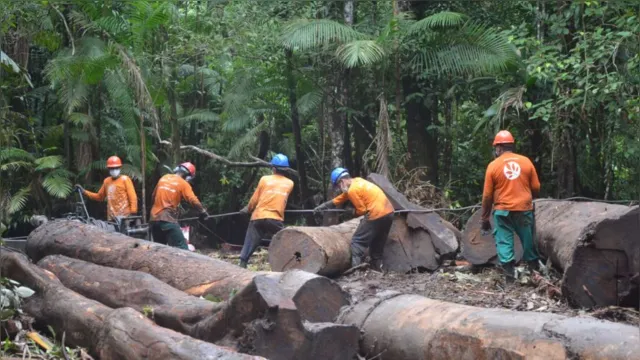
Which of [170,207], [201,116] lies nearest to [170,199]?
[170,207]

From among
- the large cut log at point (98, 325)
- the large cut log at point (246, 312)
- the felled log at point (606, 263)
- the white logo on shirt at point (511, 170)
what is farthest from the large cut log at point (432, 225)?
the large cut log at point (98, 325)

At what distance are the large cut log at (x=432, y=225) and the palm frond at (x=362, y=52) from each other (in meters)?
2.96

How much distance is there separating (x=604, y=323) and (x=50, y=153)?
1579cm

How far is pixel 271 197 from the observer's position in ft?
39.6

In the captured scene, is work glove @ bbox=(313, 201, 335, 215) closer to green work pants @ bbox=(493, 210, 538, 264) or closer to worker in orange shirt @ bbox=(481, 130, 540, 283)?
worker in orange shirt @ bbox=(481, 130, 540, 283)

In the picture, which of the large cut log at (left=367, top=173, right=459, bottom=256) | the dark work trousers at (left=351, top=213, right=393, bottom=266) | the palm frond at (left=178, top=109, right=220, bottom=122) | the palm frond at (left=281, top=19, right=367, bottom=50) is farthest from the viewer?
the palm frond at (left=178, top=109, right=220, bottom=122)

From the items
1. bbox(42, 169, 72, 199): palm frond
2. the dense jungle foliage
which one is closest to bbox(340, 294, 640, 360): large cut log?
the dense jungle foliage

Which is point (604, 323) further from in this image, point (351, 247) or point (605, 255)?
point (351, 247)

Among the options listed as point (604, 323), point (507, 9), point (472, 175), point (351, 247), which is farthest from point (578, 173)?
point (604, 323)

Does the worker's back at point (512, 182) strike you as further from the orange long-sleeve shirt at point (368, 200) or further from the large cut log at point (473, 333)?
the large cut log at point (473, 333)

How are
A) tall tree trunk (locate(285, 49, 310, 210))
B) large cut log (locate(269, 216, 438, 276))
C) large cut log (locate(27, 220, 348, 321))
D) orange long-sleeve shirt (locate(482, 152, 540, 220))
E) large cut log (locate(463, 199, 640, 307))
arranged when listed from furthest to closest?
1. tall tree trunk (locate(285, 49, 310, 210))
2. large cut log (locate(269, 216, 438, 276))
3. orange long-sleeve shirt (locate(482, 152, 540, 220))
4. large cut log (locate(463, 199, 640, 307))
5. large cut log (locate(27, 220, 348, 321))

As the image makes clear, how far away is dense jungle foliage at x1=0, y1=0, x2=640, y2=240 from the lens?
544 inches

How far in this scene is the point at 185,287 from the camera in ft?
Answer: 27.2

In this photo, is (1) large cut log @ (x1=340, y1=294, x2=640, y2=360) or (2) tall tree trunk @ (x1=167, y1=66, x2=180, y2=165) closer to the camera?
(1) large cut log @ (x1=340, y1=294, x2=640, y2=360)
